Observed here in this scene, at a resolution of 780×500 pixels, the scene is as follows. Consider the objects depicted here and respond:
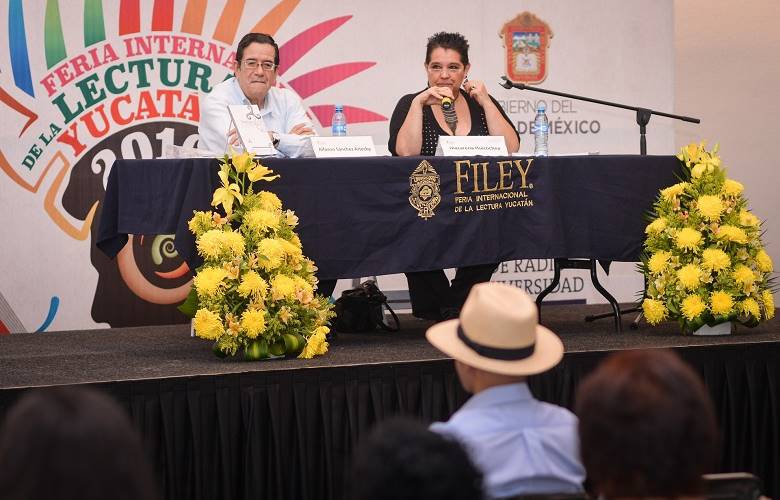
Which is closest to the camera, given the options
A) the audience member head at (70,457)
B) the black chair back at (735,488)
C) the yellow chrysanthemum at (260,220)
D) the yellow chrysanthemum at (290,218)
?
the audience member head at (70,457)

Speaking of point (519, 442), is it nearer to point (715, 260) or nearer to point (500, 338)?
point (500, 338)

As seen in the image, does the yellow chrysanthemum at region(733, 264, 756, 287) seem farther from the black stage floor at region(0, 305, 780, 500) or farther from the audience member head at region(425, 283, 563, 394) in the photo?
the audience member head at region(425, 283, 563, 394)

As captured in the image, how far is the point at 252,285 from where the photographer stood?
3.58 m

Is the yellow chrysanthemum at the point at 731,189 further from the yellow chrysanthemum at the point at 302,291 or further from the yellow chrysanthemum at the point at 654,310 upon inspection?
the yellow chrysanthemum at the point at 302,291

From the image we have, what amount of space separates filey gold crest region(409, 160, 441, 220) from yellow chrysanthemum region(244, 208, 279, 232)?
66 centimetres

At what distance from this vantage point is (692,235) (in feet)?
13.5

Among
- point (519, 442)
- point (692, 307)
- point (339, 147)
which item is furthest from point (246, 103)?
point (519, 442)

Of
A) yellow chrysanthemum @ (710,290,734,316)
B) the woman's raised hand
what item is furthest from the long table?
the woman's raised hand

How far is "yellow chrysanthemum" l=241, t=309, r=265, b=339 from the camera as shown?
11.7ft

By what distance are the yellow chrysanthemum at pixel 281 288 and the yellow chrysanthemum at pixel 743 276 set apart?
184cm

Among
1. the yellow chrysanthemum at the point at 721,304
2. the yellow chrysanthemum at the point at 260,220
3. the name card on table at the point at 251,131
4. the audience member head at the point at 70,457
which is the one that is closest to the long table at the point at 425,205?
the name card on table at the point at 251,131

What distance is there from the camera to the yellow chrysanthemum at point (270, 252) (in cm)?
363

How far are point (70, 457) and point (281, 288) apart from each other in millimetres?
2534

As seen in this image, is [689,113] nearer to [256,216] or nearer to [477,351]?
[256,216]
